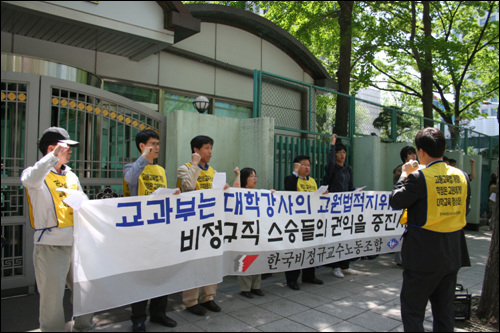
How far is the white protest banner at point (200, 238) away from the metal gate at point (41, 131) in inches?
68.6

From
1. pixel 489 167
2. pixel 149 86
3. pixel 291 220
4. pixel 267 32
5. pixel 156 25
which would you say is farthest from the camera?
pixel 489 167

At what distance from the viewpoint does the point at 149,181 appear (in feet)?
13.7

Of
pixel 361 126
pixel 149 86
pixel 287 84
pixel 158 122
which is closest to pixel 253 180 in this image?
pixel 158 122

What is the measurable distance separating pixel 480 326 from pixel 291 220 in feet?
8.10

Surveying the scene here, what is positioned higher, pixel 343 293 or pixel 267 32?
pixel 267 32

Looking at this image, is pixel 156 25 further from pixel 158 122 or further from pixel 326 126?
pixel 326 126

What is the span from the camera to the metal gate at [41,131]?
4688 millimetres

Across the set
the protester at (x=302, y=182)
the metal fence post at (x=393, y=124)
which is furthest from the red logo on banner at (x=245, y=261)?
the metal fence post at (x=393, y=124)

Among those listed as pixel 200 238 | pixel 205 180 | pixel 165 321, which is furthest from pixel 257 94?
pixel 165 321

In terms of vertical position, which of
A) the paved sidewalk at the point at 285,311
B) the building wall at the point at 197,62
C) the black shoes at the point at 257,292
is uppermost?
the building wall at the point at 197,62

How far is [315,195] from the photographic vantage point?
5457mm

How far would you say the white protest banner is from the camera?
3520 millimetres

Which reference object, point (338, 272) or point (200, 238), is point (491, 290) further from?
point (200, 238)

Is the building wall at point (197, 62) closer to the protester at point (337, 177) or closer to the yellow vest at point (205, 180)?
the yellow vest at point (205, 180)
